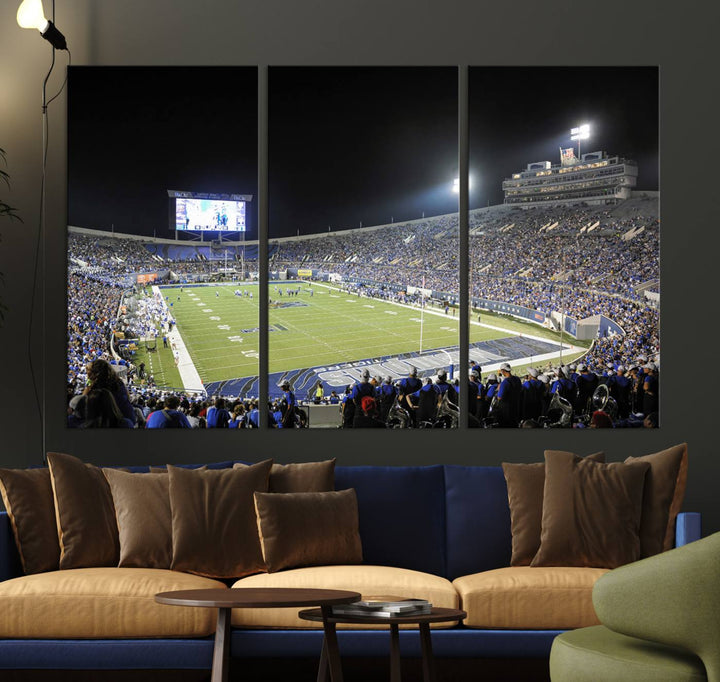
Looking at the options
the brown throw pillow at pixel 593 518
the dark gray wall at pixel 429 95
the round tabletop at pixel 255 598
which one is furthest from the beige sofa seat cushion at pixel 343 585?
the dark gray wall at pixel 429 95

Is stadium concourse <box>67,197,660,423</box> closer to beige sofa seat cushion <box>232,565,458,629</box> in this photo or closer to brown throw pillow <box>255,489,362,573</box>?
brown throw pillow <box>255,489,362,573</box>

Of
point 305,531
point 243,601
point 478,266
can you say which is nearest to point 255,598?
point 243,601

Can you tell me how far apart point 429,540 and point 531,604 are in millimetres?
685

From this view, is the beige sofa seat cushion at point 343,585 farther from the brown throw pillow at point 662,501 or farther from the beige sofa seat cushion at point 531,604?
the brown throw pillow at point 662,501

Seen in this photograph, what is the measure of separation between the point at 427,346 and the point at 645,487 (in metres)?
1.87

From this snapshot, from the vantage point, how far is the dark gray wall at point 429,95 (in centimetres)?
580

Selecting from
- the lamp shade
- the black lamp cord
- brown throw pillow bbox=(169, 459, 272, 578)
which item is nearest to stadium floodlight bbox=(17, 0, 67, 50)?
the lamp shade

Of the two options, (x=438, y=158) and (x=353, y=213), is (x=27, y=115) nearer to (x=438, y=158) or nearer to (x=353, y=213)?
(x=353, y=213)

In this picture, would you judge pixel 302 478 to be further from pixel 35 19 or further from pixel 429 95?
pixel 35 19

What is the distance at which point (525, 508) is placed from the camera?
442cm

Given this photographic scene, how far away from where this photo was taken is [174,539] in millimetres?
4285

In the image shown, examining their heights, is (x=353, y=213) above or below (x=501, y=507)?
above

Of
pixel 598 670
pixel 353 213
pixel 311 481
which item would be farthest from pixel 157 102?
pixel 598 670

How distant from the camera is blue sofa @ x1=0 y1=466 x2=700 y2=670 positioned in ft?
12.7
